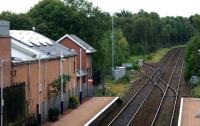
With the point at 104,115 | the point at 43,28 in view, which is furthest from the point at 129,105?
the point at 43,28

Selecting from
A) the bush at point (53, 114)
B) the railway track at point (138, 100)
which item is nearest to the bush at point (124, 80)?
the railway track at point (138, 100)

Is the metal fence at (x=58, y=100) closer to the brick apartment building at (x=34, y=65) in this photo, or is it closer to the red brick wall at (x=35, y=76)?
the brick apartment building at (x=34, y=65)

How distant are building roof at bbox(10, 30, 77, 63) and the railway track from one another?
6074mm

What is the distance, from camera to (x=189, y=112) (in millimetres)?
38531

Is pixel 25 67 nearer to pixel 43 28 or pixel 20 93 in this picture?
pixel 20 93

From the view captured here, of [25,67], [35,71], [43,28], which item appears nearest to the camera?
[25,67]

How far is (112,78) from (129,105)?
21443mm

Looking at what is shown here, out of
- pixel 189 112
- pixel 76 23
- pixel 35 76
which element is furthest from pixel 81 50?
pixel 35 76

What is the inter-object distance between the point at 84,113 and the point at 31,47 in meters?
5.64

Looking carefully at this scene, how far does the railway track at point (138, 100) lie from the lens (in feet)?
120

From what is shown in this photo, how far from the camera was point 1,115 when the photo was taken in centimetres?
2675

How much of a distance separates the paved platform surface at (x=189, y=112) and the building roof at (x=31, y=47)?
31.0 feet

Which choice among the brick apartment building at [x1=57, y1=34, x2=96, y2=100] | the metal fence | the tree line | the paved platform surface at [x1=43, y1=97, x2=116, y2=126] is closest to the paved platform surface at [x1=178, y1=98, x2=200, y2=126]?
the paved platform surface at [x1=43, y1=97, x2=116, y2=126]

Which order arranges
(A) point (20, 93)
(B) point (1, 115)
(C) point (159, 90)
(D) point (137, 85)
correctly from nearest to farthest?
(B) point (1, 115) < (A) point (20, 93) < (C) point (159, 90) < (D) point (137, 85)
